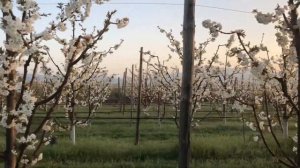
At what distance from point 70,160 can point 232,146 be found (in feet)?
14.1

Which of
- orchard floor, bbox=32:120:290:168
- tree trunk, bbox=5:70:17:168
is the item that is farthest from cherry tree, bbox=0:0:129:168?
orchard floor, bbox=32:120:290:168

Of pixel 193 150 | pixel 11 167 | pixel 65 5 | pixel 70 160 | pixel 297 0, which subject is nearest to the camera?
pixel 297 0

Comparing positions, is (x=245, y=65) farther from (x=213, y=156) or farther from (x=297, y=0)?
(x=213, y=156)

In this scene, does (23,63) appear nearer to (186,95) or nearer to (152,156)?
(186,95)

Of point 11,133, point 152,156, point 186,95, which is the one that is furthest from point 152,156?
point 11,133

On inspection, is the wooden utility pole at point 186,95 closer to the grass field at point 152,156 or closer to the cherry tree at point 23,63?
the cherry tree at point 23,63

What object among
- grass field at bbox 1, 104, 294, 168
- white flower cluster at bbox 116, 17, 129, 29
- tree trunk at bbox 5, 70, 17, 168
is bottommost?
grass field at bbox 1, 104, 294, 168

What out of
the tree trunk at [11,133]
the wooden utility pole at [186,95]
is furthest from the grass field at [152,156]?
the tree trunk at [11,133]

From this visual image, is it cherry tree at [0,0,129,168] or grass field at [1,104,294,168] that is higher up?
cherry tree at [0,0,129,168]

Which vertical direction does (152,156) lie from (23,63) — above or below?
below

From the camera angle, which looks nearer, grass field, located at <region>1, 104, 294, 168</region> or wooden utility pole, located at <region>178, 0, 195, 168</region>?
wooden utility pole, located at <region>178, 0, 195, 168</region>

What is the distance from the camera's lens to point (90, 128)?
19109 millimetres

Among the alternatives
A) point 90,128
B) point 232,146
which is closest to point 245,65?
point 232,146

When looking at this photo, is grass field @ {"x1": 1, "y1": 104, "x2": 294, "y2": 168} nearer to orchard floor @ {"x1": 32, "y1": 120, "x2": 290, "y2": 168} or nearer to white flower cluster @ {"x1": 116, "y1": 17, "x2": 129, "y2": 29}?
orchard floor @ {"x1": 32, "y1": 120, "x2": 290, "y2": 168}
